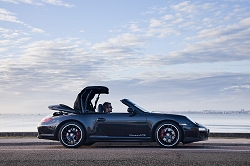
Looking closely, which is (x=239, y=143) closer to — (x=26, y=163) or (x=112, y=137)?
(x=112, y=137)

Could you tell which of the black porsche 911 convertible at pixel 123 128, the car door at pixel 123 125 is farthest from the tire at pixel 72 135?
the car door at pixel 123 125

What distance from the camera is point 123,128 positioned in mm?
14023

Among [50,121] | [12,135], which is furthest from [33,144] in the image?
[12,135]

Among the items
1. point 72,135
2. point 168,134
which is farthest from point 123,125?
point 72,135

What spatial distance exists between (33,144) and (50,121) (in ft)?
6.95

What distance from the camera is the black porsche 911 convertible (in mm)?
13836

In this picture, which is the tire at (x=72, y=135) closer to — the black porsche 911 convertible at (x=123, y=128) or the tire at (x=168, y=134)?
the black porsche 911 convertible at (x=123, y=128)

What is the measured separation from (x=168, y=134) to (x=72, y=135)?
105 inches

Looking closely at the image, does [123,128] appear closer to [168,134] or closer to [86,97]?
[168,134]

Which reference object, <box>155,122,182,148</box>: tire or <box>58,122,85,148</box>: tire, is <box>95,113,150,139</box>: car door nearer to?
<box>155,122,182,148</box>: tire

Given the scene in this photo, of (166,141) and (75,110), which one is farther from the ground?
(75,110)

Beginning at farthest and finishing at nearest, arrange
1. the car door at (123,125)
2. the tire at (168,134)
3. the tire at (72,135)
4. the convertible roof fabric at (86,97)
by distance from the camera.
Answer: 1. the convertible roof fabric at (86,97)
2. the tire at (72,135)
3. the car door at (123,125)
4. the tire at (168,134)

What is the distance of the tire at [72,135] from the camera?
1409 cm

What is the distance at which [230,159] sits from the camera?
32.4ft
